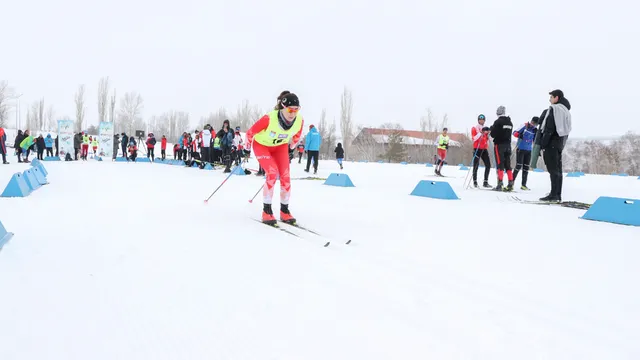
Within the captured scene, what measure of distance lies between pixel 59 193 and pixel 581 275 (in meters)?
7.45

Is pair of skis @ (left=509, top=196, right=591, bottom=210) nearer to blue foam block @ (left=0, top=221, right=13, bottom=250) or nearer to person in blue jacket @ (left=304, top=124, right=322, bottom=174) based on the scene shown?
blue foam block @ (left=0, top=221, right=13, bottom=250)

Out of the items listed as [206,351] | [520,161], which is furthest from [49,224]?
[520,161]

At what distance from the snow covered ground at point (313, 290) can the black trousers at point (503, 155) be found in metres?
4.38

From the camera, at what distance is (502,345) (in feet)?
5.49

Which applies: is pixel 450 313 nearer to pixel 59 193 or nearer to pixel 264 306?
pixel 264 306

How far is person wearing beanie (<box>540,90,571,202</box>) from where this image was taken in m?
6.33

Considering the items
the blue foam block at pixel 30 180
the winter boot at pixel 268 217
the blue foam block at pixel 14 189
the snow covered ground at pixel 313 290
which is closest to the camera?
the snow covered ground at pixel 313 290

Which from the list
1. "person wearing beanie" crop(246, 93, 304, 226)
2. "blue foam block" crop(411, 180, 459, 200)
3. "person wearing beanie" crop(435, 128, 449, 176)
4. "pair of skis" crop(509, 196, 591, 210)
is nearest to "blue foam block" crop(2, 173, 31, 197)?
"person wearing beanie" crop(246, 93, 304, 226)

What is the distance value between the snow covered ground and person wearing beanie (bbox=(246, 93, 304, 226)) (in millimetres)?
314

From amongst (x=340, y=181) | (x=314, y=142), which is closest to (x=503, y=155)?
(x=340, y=181)

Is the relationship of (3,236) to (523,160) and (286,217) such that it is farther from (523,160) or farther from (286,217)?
(523,160)

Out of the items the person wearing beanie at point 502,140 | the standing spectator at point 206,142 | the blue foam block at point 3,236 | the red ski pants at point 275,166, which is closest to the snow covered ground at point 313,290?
the blue foam block at point 3,236

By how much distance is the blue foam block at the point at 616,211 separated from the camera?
4.48 meters

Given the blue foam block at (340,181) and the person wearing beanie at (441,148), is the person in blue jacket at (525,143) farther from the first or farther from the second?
the person wearing beanie at (441,148)
